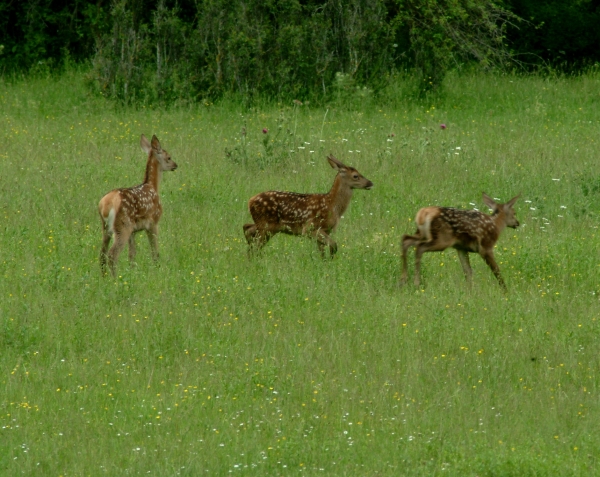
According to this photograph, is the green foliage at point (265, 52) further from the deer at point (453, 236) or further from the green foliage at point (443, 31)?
the deer at point (453, 236)

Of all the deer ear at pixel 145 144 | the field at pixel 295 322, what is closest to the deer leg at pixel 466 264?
the field at pixel 295 322

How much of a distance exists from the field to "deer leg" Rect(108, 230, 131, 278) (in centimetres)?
15

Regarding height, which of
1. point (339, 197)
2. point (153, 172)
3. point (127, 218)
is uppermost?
point (153, 172)

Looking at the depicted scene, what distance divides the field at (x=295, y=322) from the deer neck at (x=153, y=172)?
0.55 meters

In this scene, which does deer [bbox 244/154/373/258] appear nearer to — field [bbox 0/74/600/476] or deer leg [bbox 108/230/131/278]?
field [bbox 0/74/600/476]

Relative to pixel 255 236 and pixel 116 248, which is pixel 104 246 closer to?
pixel 116 248

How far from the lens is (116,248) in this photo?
10.6m

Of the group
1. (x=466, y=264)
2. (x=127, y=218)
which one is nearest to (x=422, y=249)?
(x=466, y=264)

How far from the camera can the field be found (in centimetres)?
682

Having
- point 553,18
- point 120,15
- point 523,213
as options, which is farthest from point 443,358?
point 553,18

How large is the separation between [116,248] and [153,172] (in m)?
1.50

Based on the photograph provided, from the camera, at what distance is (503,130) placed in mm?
17641

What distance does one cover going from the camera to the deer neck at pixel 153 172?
1159cm

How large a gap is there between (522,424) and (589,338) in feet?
6.41
